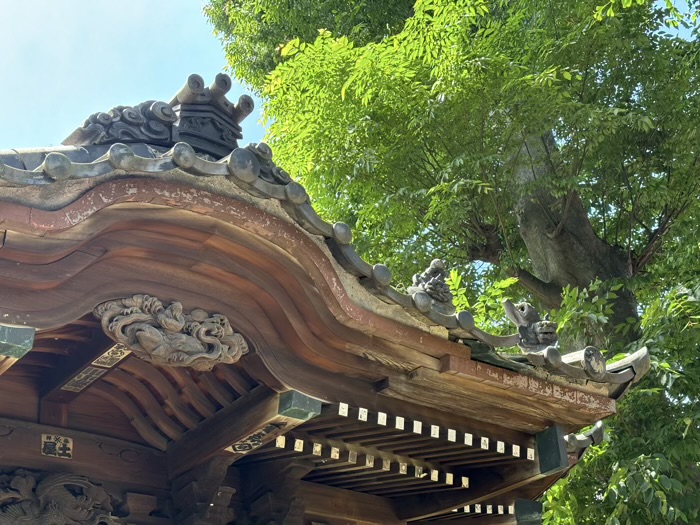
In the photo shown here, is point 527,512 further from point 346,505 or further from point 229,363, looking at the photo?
point 229,363

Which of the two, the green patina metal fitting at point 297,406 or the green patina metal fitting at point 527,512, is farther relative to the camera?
the green patina metal fitting at point 527,512

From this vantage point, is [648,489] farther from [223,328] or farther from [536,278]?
[223,328]

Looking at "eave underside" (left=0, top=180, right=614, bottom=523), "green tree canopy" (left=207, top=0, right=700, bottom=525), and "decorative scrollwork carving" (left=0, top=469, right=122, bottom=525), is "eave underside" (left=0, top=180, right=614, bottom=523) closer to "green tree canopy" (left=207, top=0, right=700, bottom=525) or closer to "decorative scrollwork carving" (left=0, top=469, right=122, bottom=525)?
"decorative scrollwork carving" (left=0, top=469, right=122, bottom=525)

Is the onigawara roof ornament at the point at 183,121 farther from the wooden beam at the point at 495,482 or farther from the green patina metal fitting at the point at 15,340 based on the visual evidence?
the wooden beam at the point at 495,482

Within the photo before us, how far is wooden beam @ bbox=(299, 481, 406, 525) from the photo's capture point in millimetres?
5734

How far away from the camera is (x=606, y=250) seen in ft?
35.9

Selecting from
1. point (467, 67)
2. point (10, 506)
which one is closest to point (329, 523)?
point (10, 506)

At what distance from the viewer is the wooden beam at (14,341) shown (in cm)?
375

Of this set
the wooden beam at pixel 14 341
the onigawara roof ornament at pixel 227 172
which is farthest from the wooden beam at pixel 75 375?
the onigawara roof ornament at pixel 227 172

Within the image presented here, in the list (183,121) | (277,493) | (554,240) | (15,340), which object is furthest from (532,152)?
(15,340)

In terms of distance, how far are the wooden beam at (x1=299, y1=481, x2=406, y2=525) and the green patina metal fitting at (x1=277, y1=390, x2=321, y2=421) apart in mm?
1208

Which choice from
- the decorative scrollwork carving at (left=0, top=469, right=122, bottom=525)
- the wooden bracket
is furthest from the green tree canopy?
the decorative scrollwork carving at (left=0, top=469, right=122, bottom=525)

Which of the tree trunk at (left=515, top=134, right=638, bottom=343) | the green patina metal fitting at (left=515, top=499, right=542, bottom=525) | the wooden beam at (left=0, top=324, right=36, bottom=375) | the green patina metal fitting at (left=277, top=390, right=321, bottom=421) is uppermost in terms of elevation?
the tree trunk at (left=515, top=134, right=638, bottom=343)

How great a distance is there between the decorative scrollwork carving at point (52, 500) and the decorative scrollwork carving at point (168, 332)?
3.87 feet
